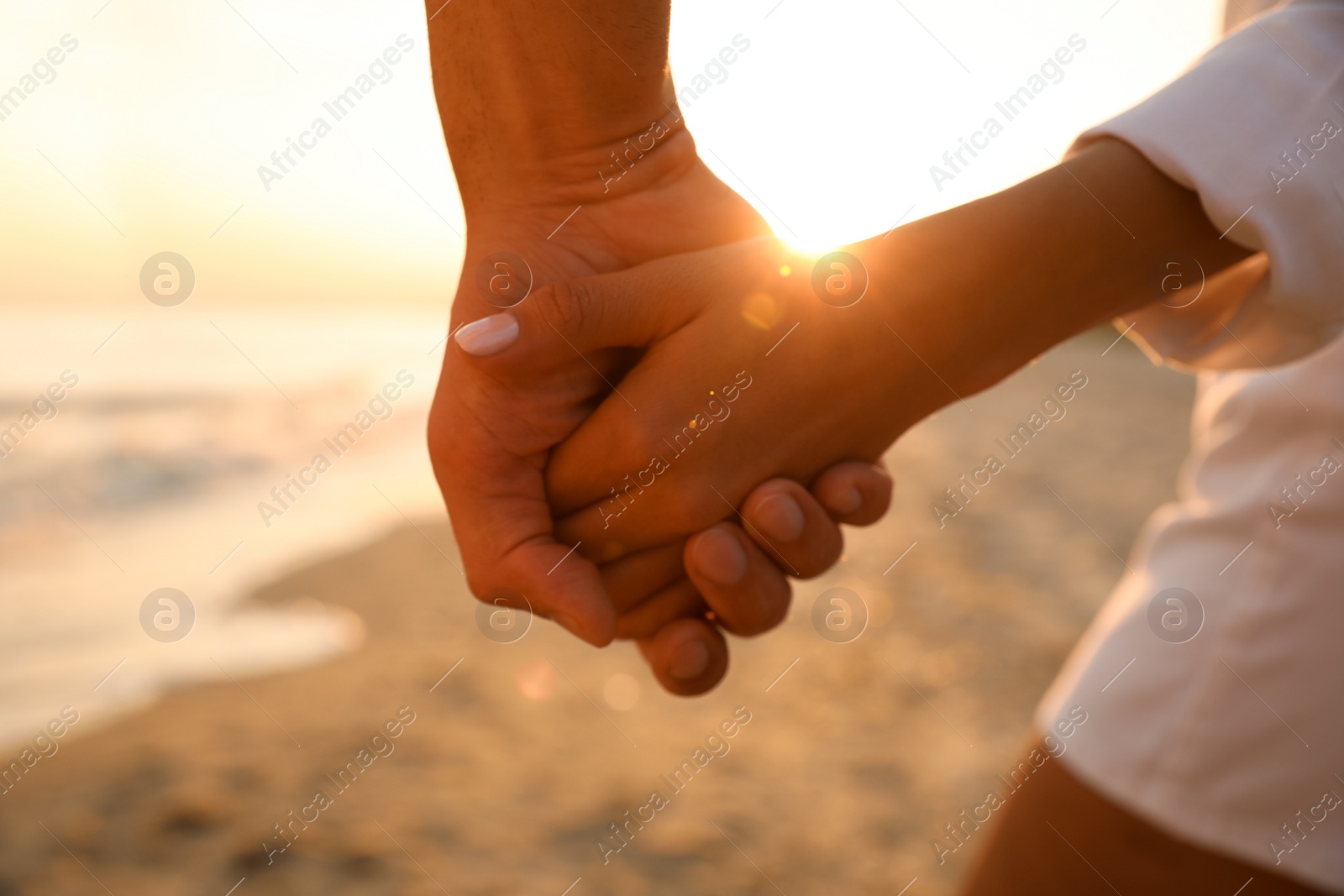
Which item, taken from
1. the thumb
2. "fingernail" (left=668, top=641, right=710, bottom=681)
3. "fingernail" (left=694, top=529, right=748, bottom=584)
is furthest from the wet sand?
the thumb

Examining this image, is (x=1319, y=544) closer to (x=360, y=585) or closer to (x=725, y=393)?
(x=725, y=393)

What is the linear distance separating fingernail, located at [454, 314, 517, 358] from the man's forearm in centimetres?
31

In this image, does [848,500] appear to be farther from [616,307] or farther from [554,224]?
[554,224]

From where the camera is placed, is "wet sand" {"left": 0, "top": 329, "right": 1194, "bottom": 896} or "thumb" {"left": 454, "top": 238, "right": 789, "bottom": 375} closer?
"thumb" {"left": 454, "top": 238, "right": 789, "bottom": 375}

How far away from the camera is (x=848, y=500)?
Answer: 1.66 metres

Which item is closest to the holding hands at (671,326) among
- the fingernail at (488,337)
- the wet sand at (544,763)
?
the fingernail at (488,337)

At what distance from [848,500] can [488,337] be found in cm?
77

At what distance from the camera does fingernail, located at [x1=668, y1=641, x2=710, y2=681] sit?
178 centimetres

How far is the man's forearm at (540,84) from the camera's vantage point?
4.44 feet

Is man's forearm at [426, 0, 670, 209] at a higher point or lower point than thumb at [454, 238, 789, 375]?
higher

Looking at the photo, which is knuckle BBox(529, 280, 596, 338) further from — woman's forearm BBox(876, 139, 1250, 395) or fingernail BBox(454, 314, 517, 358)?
woman's forearm BBox(876, 139, 1250, 395)

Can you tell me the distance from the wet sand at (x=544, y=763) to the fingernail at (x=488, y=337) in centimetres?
192

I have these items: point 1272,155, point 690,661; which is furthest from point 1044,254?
point 690,661

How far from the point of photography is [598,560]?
67.4 inches
